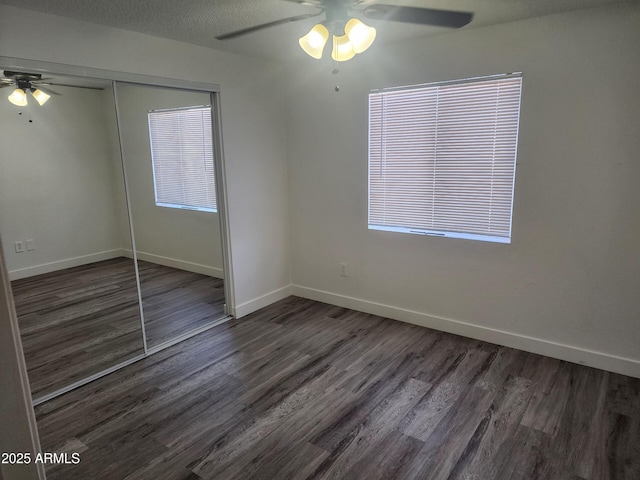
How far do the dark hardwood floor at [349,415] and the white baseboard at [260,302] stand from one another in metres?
0.59

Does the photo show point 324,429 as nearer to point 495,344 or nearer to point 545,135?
point 495,344

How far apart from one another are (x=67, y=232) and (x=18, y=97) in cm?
106

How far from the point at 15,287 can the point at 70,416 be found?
1132 mm

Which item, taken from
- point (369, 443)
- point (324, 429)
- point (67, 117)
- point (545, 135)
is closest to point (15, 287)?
point (67, 117)

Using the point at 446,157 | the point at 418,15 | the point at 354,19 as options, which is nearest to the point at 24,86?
the point at 354,19

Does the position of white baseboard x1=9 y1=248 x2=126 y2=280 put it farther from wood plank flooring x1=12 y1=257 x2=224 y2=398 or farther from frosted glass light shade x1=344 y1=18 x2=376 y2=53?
frosted glass light shade x1=344 y1=18 x2=376 y2=53

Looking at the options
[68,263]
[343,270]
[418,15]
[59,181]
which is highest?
[418,15]

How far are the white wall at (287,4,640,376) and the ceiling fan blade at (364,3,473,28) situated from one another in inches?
41.3

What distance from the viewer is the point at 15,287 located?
2949 mm

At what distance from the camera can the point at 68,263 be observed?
3.25 m

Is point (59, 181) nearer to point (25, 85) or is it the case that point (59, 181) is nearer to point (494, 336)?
point (25, 85)

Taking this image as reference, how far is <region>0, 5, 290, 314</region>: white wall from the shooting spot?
2568 millimetres

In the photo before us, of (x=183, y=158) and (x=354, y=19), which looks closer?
(x=354, y=19)

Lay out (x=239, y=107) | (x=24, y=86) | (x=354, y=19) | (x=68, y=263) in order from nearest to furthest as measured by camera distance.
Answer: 1. (x=354, y=19)
2. (x=24, y=86)
3. (x=68, y=263)
4. (x=239, y=107)
